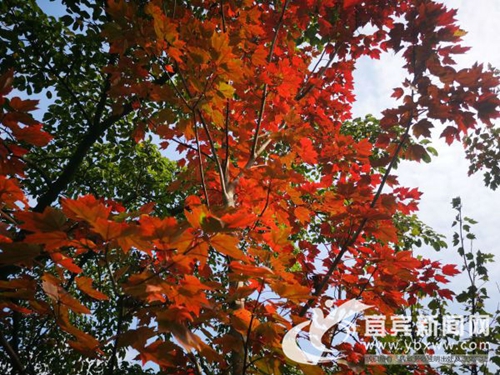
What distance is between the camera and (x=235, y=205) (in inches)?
96.2

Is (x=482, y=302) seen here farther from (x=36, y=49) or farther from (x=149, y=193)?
(x=36, y=49)

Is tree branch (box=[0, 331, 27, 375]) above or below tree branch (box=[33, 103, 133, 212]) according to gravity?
below

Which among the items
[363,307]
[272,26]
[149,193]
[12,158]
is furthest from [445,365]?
[149,193]

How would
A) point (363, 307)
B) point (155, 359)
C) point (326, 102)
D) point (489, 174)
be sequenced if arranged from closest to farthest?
point (155, 359) → point (363, 307) → point (326, 102) → point (489, 174)

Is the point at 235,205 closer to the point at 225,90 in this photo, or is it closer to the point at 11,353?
the point at 225,90

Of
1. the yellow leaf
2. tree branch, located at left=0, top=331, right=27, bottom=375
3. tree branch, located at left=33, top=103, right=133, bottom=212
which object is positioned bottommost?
tree branch, located at left=0, top=331, right=27, bottom=375

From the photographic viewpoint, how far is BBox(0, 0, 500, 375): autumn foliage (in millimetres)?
1078

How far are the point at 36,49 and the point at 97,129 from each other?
122 cm

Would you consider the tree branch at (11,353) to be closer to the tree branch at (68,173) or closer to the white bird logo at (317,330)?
the white bird logo at (317,330)

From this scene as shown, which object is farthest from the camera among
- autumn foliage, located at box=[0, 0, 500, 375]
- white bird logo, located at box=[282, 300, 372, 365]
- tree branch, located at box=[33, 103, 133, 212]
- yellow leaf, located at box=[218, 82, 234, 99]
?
tree branch, located at box=[33, 103, 133, 212]

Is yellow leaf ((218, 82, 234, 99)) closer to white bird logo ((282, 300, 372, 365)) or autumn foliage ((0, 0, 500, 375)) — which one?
autumn foliage ((0, 0, 500, 375))

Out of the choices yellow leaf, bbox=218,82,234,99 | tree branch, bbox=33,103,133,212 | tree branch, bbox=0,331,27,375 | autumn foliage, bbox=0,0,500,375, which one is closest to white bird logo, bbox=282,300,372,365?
autumn foliage, bbox=0,0,500,375

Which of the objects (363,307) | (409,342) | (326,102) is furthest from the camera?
(409,342)

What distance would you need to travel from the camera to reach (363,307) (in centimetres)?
238
